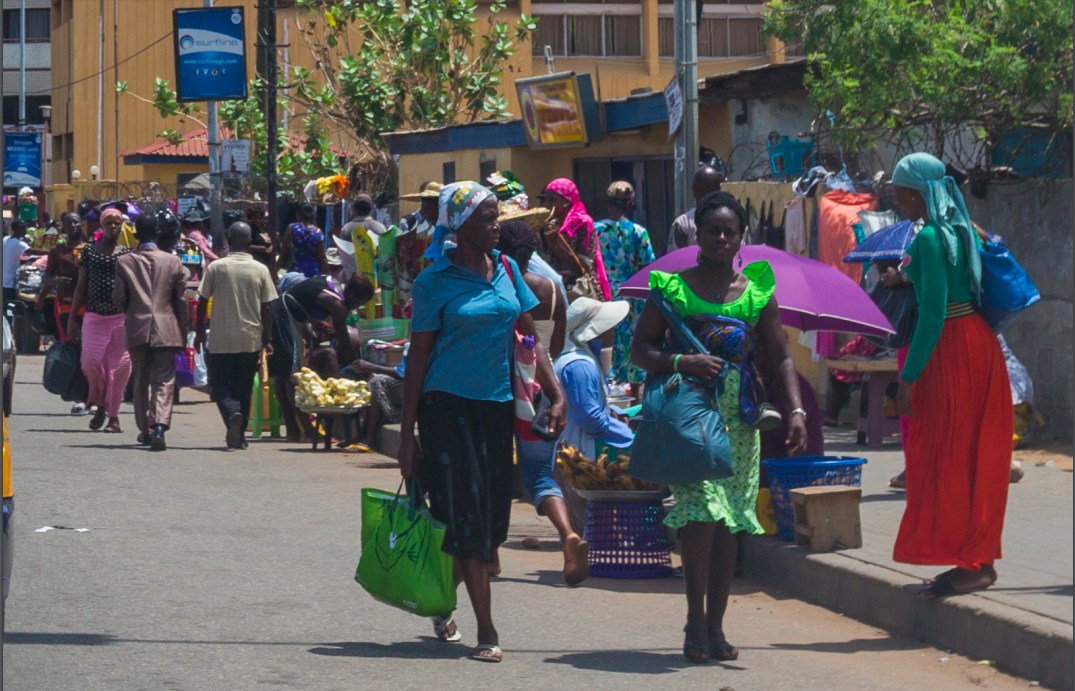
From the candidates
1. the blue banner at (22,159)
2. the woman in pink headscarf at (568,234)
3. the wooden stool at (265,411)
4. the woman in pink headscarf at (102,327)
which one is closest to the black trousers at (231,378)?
the wooden stool at (265,411)

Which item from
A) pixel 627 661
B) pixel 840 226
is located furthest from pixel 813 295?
pixel 840 226

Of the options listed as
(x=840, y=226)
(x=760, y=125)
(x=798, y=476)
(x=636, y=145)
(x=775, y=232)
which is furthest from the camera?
(x=636, y=145)

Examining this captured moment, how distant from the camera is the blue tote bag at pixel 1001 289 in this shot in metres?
6.13

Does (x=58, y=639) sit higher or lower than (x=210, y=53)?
lower

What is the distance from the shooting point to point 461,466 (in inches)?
229

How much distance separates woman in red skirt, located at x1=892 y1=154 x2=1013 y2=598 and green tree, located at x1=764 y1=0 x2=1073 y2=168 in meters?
4.33

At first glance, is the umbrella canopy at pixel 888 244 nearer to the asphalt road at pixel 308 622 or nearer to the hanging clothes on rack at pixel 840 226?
the hanging clothes on rack at pixel 840 226

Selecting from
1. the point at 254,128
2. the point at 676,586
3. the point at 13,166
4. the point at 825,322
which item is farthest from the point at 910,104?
the point at 13,166

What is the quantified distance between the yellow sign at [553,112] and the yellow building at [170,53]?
13881 mm

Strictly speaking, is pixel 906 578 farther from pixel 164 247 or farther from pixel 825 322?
pixel 164 247

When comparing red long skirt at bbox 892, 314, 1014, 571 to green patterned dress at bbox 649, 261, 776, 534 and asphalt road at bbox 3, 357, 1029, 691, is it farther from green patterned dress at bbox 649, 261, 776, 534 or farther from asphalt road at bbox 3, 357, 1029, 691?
green patterned dress at bbox 649, 261, 776, 534

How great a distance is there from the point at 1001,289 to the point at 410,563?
8.76 feet

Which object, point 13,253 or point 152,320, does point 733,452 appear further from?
point 13,253

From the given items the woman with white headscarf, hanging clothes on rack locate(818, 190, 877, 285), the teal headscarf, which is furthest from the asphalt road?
hanging clothes on rack locate(818, 190, 877, 285)
